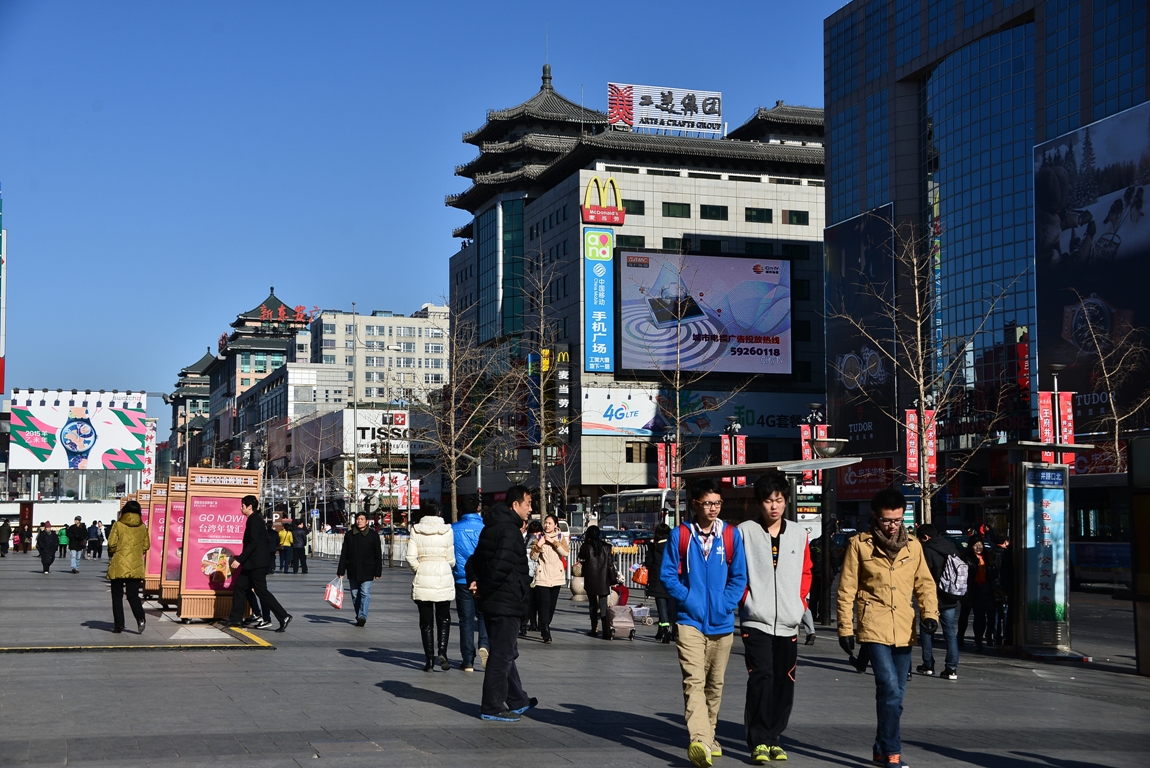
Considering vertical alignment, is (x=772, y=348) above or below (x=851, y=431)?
above

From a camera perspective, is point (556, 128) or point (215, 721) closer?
point (215, 721)

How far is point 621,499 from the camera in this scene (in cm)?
5706

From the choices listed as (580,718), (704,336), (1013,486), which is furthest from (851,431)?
(580,718)

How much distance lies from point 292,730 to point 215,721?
76cm

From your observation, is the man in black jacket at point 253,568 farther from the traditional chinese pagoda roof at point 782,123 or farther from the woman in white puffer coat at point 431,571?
the traditional chinese pagoda roof at point 782,123

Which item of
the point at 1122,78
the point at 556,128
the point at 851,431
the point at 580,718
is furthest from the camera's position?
the point at 556,128

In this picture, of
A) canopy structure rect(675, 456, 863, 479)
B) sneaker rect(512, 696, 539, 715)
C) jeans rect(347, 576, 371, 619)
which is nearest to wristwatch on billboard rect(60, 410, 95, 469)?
canopy structure rect(675, 456, 863, 479)

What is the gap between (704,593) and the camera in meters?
8.35

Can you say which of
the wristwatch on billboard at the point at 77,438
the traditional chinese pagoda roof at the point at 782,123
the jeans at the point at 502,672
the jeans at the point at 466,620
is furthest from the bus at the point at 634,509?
the traditional chinese pagoda roof at the point at 782,123

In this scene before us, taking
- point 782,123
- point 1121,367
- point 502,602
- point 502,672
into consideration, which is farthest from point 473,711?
point 782,123

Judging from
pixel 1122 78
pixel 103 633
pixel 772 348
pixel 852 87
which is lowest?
pixel 103 633

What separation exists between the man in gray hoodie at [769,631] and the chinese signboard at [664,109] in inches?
3502

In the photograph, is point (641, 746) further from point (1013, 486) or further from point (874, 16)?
point (874, 16)

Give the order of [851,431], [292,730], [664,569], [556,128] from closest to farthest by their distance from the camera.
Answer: [664,569], [292,730], [851,431], [556,128]
